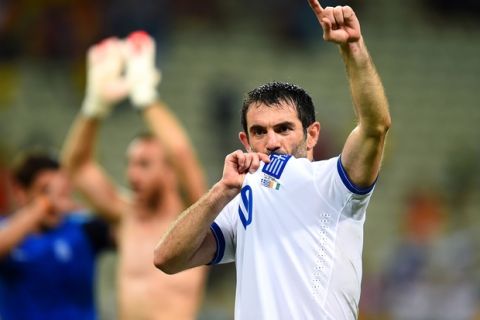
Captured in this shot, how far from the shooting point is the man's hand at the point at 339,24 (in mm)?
3631

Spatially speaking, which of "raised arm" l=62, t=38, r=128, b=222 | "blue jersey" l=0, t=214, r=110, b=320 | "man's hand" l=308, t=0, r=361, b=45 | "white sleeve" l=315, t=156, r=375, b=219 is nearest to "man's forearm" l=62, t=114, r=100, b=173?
"raised arm" l=62, t=38, r=128, b=222

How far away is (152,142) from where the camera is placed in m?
7.46

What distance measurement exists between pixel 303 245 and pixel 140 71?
3780 millimetres

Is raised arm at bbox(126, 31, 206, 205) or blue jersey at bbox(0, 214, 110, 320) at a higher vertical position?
raised arm at bbox(126, 31, 206, 205)

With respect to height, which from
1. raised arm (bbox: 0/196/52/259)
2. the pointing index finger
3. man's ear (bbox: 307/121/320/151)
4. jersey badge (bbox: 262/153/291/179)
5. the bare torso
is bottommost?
the bare torso

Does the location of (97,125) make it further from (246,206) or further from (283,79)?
(283,79)

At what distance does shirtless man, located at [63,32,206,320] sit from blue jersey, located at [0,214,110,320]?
11.0 inches

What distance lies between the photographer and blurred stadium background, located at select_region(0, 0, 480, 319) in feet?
40.6

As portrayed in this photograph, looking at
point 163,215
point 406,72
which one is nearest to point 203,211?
point 163,215

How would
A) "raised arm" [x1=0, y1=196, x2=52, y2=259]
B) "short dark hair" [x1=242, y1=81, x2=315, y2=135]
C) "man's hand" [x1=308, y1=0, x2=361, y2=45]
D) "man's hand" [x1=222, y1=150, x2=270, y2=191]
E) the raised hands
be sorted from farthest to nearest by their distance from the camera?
the raised hands
"raised arm" [x1=0, y1=196, x2=52, y2=259]
"short dark hair" [x1=242, y1=81, x2=315, y2=135]
"man's hand" [x1=222, y1=150, x2=270, y2=191]
"man's hand" [x1=308, y1=0, x2=361, y2=45]

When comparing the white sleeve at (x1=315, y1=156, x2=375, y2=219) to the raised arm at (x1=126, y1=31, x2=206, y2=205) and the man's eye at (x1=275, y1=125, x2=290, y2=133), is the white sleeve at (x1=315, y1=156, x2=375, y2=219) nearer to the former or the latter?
the man's eye at (x1=275, y1=125, x2=290, y2=133)

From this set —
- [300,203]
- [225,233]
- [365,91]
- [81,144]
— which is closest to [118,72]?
[81,144]

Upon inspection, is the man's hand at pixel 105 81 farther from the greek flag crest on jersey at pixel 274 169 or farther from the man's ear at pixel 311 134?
the greek flag crest on jersey at pixel 274 169

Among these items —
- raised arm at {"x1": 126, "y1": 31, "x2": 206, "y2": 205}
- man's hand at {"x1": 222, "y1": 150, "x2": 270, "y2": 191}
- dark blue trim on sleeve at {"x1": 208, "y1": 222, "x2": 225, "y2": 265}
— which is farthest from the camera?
raised arm at {"x1": 126, "y1": 31, "x2": 206, "y2": 205}
